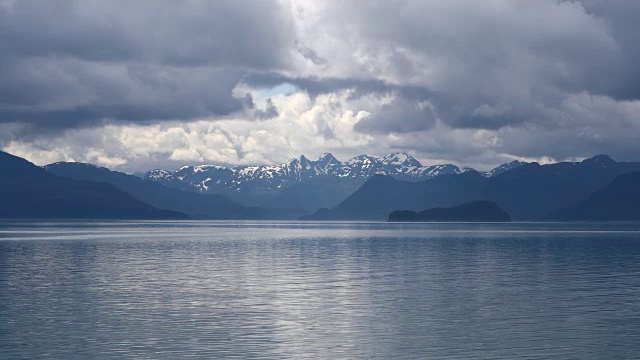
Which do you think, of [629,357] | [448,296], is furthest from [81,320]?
[629,357]

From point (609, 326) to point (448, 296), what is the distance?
22326 millimetres

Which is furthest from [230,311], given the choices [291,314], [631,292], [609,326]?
[631,292]

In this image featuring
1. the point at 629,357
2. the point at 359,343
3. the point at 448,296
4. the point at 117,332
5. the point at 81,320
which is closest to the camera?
the point at 629,357

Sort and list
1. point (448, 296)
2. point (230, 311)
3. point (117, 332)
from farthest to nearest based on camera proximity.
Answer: point (448, 296) → point (230, 311) → point (117, 332)

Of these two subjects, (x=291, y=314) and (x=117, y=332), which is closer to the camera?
(x=117, y=332)

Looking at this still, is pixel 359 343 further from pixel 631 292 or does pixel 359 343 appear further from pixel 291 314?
pixel 631 292

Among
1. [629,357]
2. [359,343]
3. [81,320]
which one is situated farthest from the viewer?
[81,320]

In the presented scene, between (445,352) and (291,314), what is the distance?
2035 cm

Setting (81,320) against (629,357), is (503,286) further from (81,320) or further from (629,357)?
(81,320)

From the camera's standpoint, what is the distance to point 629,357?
162 ft

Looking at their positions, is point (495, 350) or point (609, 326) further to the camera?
point (609, 326)

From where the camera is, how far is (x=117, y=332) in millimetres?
59156

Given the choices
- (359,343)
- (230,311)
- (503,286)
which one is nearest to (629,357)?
(359,343)

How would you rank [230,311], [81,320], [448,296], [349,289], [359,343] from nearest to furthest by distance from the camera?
[359,343] → [81,320] → [230,311] → [448,296] → [349,289]
